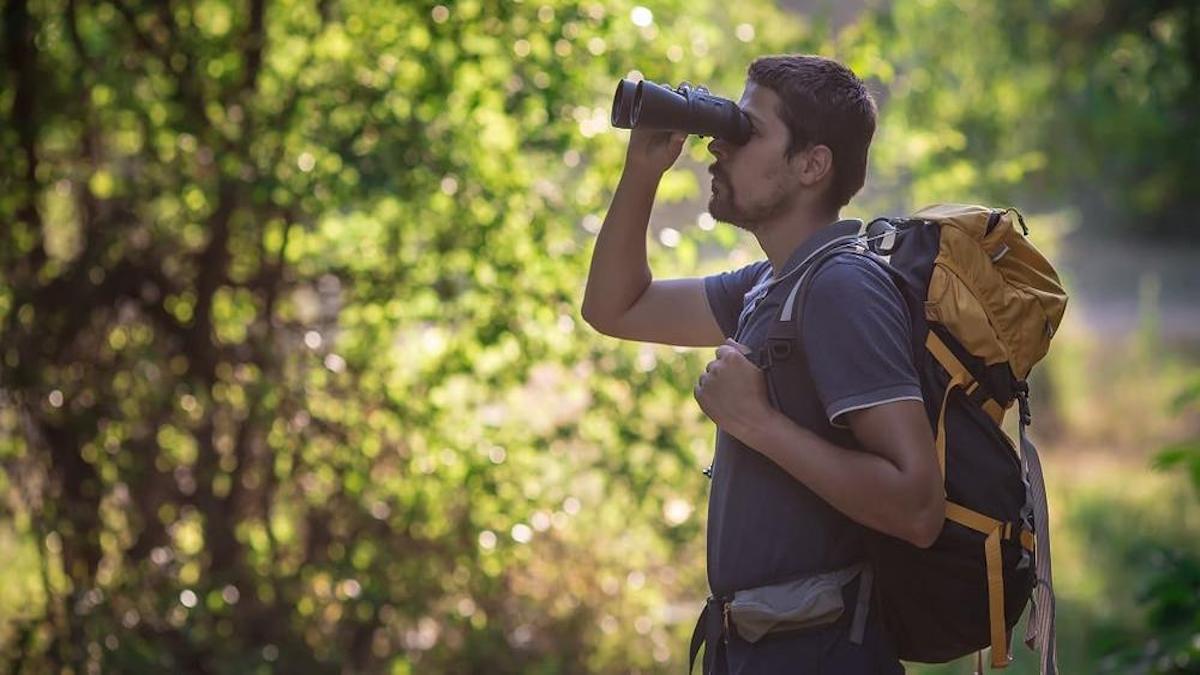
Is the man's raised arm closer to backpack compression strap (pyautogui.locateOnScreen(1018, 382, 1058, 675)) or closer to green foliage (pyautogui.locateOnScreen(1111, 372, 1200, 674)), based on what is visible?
backpack compression strap (pyautogui.locateOnScreen(1018, 382, 1058, 675))

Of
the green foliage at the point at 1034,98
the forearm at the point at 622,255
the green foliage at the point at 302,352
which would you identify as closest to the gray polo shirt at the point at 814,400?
the forearm at the point at 622,255

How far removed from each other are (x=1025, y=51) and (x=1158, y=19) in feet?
2.73

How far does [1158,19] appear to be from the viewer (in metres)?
9.16

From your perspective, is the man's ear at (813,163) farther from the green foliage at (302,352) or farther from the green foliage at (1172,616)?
the green foliage at (302,352)

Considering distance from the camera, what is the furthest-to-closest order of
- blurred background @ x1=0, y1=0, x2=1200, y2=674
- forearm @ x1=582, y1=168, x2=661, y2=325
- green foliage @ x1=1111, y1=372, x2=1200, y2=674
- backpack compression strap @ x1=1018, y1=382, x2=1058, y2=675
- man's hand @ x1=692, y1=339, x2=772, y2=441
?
blurred background @ x1=0, y1=0, x2=1200, y2=674, green foliage @ x1=1111, y1=372, x2=1200, y2=674, forearm @ x1=582, y1=168, x2=661, y2=325, backpack compression strap @ x1=1018, y1=382, x2=1058, y2=675, man's hand @ x1=692, y1=339, x2=772, y2=441

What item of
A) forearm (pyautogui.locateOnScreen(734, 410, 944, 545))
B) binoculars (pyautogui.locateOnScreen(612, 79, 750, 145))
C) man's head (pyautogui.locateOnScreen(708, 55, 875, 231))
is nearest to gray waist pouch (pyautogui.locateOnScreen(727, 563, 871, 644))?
forearm (pyautogui.locateOnScreen(734, 410, 944, 545))

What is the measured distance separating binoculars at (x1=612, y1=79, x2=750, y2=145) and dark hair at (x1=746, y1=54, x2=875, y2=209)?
0.22ft

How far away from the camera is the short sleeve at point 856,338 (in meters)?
2.10

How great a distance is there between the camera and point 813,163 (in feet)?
7.77

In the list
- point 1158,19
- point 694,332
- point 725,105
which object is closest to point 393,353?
point 694,332

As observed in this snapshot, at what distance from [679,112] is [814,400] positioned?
1.56ft

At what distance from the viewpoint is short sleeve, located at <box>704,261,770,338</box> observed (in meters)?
2.71

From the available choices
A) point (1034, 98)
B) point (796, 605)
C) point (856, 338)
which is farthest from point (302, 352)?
point (1034, 98)

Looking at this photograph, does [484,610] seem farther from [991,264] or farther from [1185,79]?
[1185,79]
